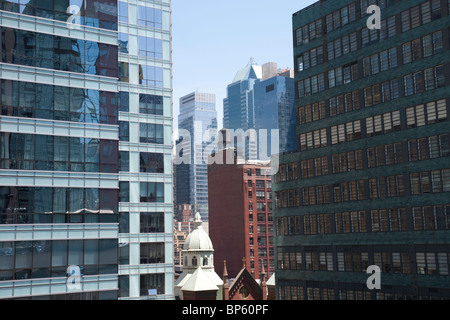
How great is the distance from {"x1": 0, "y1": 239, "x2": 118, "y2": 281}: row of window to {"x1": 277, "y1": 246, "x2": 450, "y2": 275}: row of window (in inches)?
1312

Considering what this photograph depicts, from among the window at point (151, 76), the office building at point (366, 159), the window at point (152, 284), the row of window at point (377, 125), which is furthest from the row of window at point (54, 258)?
the row of window at point (377, 125)

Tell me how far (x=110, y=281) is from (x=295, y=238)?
39.6m

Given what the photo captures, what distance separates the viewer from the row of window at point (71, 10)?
35469 millimetres

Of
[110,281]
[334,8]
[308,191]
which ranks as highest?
[334,8]

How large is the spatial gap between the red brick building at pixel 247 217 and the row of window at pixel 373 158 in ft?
220

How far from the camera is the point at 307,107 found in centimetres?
7312

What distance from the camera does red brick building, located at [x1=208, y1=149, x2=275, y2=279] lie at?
141750 millimetres

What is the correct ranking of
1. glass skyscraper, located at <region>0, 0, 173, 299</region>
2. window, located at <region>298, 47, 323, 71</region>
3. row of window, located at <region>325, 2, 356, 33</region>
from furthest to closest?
window, located at <region>298, 47, 323, 71</region> → row of window, located at <region>325, 2, 356, 33</region> → glass skyscraper, located at <region>0, 0, 173, 299</region>

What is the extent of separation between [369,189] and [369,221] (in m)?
3.70

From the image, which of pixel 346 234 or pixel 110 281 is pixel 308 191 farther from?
pixel 110 281

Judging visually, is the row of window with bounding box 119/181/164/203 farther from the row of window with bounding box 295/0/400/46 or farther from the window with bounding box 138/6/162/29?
the row of window with bounding box 295/0/400/46

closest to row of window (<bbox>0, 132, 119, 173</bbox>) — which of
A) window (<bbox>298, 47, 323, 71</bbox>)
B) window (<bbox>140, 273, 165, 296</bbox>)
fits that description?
window (<bbox>140, 273, 165, 296</bbox>)

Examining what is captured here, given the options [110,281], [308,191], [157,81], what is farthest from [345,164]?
[110,281]

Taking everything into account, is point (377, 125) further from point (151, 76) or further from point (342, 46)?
point (151, 76)
